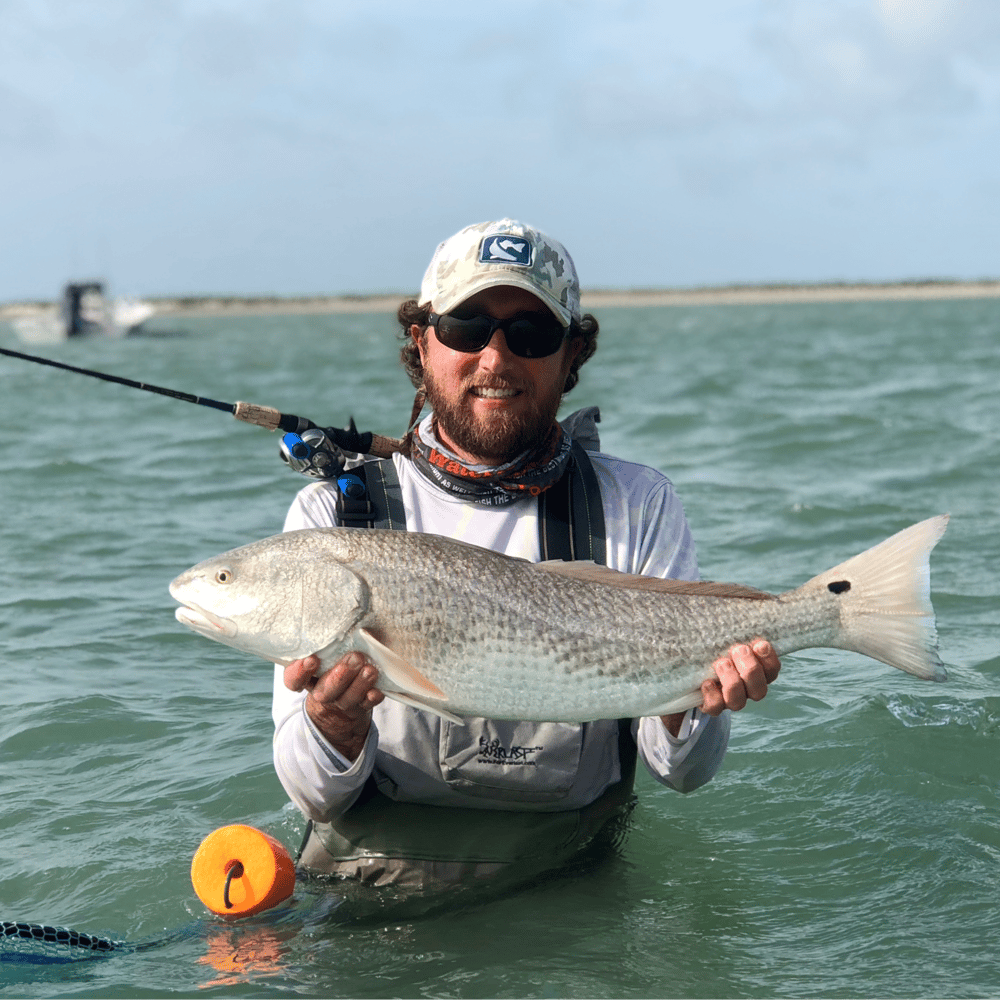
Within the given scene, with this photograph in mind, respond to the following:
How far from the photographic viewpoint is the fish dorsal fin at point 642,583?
394 cm

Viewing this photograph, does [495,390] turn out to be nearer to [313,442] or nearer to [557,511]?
[557,511]

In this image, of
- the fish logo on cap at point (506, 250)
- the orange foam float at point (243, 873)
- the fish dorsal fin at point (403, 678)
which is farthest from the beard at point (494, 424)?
the orange foam float at point (243, 873)

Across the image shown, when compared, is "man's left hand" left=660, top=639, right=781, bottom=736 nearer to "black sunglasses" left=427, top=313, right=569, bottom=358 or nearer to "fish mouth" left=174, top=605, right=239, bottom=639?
"black sunglasses" left=427, top=313, right=569, bottom=358

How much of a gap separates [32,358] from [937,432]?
15.6m

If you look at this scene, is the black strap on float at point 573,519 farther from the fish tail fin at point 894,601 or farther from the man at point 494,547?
the fish tail fin at point 894,601

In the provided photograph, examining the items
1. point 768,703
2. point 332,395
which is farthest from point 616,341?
point 768,703

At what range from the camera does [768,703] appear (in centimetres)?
744

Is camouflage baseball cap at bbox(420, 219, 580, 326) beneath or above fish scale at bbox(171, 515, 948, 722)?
above

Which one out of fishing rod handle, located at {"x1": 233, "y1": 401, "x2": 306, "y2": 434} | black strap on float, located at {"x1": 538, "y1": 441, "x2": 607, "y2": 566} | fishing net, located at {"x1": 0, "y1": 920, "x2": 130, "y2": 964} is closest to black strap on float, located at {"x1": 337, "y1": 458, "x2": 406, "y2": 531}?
fishing rod handle, located at {"x1": 233, "y1": 401, "x2": 306, "y2": 434}

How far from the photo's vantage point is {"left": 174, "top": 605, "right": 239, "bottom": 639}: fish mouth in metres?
3.72

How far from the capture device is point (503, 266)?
4297 mm

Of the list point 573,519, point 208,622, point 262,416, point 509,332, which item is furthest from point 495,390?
point 208,622

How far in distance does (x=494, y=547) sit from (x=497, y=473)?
0.26m

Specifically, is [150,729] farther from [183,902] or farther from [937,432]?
[937,432]
